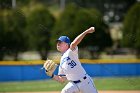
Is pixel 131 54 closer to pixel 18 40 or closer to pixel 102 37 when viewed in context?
pixel 102 37

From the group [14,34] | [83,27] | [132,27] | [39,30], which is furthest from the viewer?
[39,30]

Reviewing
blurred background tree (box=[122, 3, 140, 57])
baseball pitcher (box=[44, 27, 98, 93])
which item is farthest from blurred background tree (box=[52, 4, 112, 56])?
baseball pitcher (box=[44, 27, 98, 93])

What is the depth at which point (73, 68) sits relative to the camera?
28.0 ft

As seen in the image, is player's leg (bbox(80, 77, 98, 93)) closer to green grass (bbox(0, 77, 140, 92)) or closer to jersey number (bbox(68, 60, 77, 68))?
jersey number (bbox(68, 60, 77, 68))

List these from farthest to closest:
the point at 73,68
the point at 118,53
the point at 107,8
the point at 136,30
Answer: the point at 107,8 → the point at 118,53 → the point at 136,30 → the point at 73,68

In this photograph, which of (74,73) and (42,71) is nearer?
(74,73)

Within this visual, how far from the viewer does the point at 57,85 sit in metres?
19.6

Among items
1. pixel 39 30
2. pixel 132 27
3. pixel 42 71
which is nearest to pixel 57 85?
pixel 42 71

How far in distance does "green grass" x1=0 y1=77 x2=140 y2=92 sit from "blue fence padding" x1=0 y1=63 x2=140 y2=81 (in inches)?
21.0

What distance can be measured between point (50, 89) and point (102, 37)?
658 inches

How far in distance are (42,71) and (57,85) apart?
1.88 metres

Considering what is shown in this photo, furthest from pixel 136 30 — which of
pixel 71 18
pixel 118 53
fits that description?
pixel 118 53

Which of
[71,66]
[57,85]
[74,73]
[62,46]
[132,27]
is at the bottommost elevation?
[57,85]

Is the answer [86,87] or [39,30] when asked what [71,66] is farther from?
[39,30]
